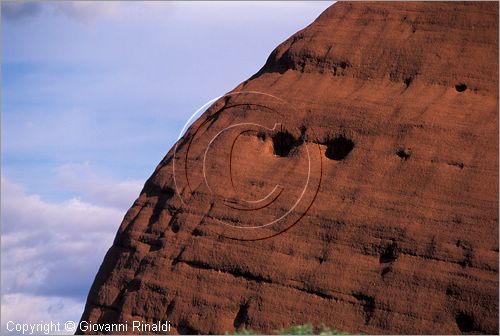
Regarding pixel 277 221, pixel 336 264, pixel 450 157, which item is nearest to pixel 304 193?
pixel 277 221

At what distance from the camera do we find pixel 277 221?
27922mm

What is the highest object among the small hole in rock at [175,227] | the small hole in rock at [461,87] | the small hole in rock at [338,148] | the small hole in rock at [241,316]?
the small hole in rock at [461,87]

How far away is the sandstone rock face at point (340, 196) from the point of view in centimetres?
2466

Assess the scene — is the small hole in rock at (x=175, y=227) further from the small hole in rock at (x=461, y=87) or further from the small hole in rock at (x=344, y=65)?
the small hole in rock at (x=461, y=87)

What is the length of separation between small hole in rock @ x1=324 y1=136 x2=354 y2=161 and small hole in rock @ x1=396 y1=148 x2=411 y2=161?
177 centimetres

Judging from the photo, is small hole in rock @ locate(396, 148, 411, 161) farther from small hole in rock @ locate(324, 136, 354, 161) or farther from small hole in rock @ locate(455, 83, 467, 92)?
small hole in rock @ locate(455, 83, 467, 92)

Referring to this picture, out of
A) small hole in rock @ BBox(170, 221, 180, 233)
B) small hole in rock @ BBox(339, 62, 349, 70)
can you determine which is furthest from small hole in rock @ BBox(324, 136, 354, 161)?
small hole in rock @ BBox(170, 221, 180, 233)

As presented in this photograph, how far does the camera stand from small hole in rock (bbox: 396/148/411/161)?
87.7 feet

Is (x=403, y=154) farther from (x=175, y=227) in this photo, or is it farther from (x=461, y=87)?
(x=175, y=227)

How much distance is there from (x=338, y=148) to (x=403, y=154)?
8.23ft

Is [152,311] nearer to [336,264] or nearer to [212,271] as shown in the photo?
[212,271]
